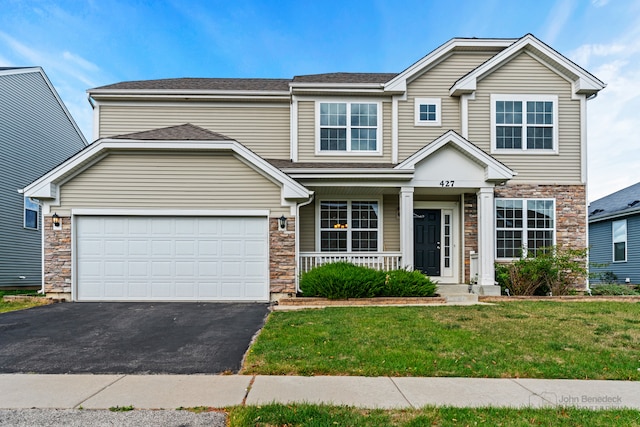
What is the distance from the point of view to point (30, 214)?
16297 millimetres

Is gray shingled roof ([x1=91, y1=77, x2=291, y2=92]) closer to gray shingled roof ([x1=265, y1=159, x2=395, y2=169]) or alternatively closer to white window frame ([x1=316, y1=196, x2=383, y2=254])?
gray shingled roof ([x1=265, y1=159, x2=395, y2=169])

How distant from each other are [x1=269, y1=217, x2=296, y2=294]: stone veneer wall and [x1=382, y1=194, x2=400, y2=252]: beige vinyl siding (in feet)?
11.3

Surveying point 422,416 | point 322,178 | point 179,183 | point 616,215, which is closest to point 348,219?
point 322,178

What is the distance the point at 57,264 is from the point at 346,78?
398 inches

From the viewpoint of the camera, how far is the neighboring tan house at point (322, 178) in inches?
405

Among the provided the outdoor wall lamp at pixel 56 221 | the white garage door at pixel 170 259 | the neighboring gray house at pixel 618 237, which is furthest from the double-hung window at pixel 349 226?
the neighboring gray house at pixel 618 237

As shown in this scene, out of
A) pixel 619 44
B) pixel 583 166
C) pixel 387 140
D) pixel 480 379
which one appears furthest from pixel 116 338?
pixel 619 44

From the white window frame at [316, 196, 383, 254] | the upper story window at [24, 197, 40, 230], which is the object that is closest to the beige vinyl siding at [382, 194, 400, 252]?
the white window frame at [316, 196, 383, 254]

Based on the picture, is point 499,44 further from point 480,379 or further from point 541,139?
point 480,379

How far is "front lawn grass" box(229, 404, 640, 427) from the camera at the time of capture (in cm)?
351

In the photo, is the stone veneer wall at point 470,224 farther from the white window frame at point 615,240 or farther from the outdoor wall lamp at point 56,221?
the outdoor wall lamp at point 56,221

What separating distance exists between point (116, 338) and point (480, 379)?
567 cm

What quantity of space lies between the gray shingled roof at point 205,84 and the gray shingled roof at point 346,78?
751mm

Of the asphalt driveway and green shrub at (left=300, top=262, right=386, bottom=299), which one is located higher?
green shrub at (left=300, top=262, right=386, bottom=299)
